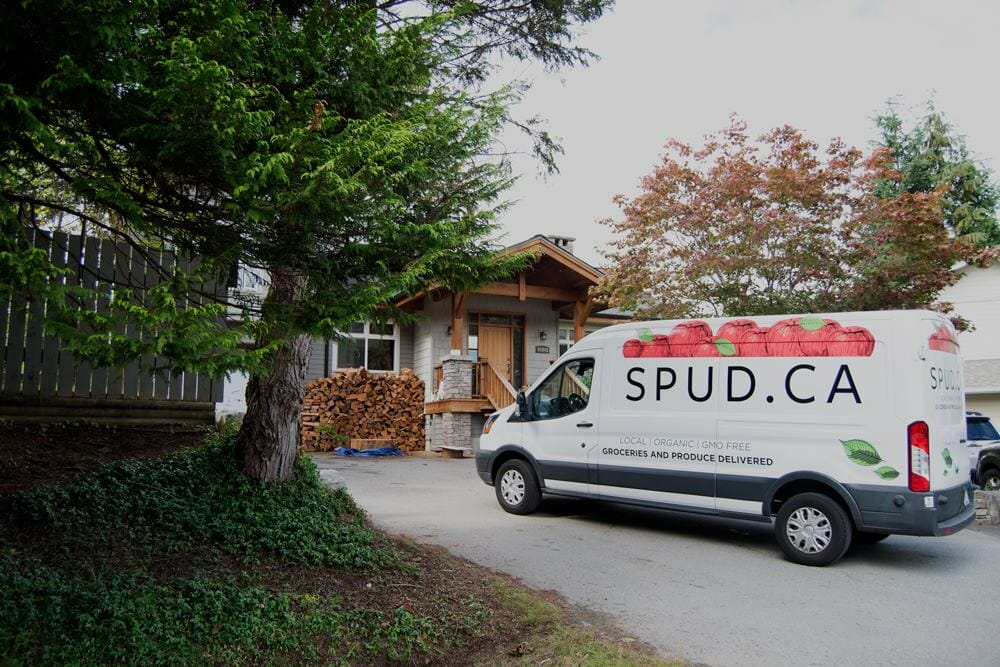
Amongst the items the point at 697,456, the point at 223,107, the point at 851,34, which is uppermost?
the point at 851,34

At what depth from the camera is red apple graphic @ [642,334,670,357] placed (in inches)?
303

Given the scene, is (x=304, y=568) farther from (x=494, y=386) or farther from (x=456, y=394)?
(x=494, y=386)

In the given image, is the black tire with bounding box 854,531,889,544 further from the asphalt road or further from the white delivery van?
the asphalt road

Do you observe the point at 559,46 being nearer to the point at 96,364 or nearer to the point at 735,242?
the point at 735,242

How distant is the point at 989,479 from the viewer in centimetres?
1223

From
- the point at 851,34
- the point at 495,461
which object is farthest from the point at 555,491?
the point at 851,34

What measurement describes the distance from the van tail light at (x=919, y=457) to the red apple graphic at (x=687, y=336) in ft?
6.98

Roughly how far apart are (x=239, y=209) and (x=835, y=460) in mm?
5706

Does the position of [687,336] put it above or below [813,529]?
above

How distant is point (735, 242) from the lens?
10984 mm

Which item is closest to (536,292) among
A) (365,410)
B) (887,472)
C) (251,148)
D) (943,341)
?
(365,410)

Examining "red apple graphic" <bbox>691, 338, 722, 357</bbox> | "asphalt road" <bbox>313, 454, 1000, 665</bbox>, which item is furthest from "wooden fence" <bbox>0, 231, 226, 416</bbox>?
"red apple graphic" <bbox>691, 338, 722, 357</bbox>

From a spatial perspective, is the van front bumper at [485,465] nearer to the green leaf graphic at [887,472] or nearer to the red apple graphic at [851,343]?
the red apple graphic at [851,343]

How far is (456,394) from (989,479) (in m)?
10.9
